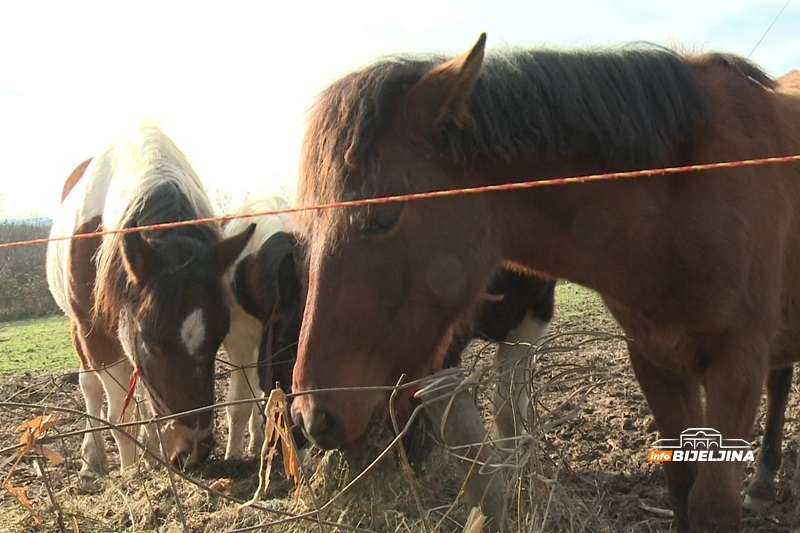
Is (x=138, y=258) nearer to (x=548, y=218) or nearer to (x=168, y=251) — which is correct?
(x=168, y=251)

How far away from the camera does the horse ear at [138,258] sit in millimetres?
4168

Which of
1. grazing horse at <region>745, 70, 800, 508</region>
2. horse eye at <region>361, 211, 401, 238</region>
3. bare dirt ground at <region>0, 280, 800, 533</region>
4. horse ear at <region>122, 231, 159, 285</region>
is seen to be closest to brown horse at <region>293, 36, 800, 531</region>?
horse eye at <region>361, 211, 401, 238</region>

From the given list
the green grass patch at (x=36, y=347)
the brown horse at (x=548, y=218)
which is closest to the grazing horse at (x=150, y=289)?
the brown horse at (x=548, y=218)

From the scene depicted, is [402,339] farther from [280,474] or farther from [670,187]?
[280,474]

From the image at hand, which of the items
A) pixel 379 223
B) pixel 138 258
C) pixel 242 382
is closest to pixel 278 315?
pixel 138 258

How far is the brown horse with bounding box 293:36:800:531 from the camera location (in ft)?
7.34

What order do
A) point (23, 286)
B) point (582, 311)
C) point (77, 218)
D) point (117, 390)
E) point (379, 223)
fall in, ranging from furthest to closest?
point (23, 286) → point (582, 311) → point (77, 218) → point (117, 390) → point (379, 223)

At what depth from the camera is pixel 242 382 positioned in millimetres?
5344

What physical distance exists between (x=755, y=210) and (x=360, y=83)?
161cm

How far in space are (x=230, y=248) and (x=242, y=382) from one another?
1.35 metres

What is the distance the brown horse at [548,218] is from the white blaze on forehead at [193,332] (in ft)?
6.39

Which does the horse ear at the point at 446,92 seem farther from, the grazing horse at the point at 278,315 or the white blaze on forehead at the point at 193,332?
the white blaze on forehead at the point at 193,332

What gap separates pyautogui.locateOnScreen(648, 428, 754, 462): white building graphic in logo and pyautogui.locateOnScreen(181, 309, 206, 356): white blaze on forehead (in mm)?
2771

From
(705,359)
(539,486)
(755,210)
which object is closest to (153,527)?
(539,486)
